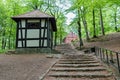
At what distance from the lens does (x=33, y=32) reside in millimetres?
19031

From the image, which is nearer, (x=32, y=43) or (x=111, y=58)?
(x=111, y=58)

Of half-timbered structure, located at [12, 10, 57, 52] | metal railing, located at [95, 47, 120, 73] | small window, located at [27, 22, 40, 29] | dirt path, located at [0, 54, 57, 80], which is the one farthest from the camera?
small window, located at [27, 22, 40, 29]

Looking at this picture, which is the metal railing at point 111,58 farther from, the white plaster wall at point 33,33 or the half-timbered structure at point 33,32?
the white plaster wall at point 33,33

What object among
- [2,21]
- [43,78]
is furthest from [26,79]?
[2,21]

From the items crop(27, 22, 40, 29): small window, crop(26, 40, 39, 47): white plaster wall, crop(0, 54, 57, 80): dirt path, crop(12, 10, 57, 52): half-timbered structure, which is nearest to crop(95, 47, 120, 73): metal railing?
crop(0, 54, 57, 80): dirt path

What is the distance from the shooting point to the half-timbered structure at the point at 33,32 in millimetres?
18984

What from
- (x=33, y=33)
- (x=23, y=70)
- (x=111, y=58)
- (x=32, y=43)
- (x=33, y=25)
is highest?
(x=33, y=25)

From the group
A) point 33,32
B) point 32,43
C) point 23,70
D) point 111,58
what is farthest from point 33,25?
point 111,58

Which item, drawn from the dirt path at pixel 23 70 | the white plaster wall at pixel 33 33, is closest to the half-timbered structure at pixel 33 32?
the white plaster wall at pixel 33 33

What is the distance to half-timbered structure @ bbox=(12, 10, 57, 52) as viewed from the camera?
1898 cm

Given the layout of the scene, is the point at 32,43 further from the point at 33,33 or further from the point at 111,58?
the point at 111,58

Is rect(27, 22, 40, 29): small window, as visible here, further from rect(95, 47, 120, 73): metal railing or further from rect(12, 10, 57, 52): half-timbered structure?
rect(95, 47, 120, 73): metal railing

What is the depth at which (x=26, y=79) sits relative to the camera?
7562 millimetres

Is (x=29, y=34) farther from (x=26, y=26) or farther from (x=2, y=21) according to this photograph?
(x=2, y=21)
